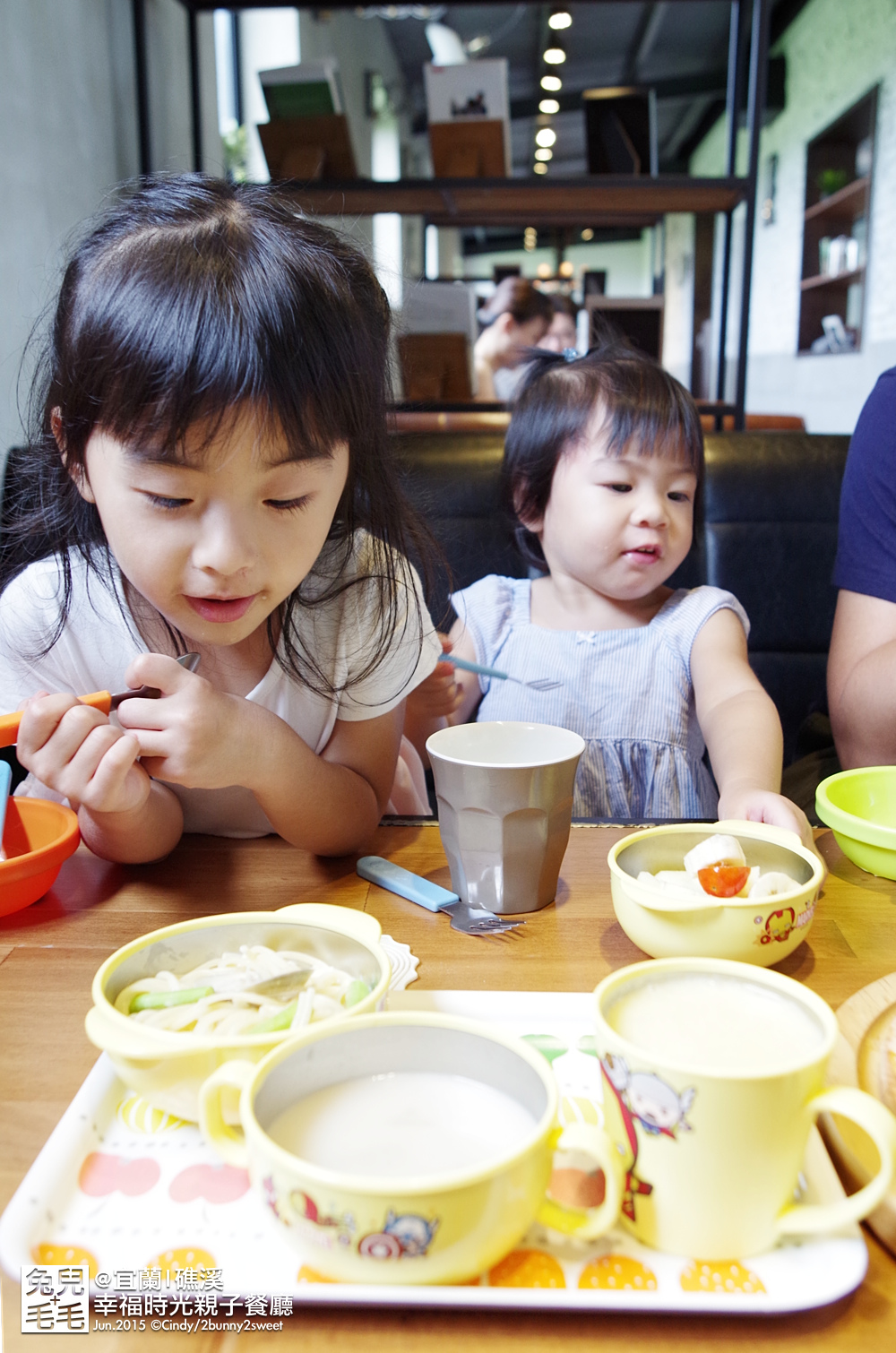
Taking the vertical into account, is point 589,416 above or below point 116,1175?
above

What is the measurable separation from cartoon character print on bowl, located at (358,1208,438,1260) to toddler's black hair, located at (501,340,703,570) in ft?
3.72

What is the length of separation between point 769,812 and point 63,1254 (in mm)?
611

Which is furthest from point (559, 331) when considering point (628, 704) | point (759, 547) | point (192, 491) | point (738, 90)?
point (192, 491)

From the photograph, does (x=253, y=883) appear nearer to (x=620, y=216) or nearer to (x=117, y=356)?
(x=117, y=356)

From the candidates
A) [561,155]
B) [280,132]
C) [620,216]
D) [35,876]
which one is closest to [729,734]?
[35,876]

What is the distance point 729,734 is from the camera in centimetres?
112

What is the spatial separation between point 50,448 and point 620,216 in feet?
8.41

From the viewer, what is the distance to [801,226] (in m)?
6.91

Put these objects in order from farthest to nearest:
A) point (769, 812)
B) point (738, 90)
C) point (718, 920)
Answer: point (738, 90), point (769, 812), point (718, 920)

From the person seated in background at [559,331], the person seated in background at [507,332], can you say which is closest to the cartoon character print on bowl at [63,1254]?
the person seated in background at [507,332]

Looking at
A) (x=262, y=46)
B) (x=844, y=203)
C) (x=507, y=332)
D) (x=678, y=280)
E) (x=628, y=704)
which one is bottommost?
(x=628, y=704)

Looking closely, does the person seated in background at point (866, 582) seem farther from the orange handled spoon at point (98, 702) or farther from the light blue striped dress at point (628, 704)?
the orange handled spoon at point (98, 702)

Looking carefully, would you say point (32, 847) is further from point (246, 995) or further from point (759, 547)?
point (759, 547)

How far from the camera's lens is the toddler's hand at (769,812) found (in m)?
0.81
